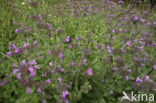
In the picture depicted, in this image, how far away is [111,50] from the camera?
2682mm

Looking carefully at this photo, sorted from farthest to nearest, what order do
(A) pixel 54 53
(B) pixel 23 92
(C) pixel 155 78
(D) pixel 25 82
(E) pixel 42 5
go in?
(E) pixel 42 5
(C) pixel 155 78
(A) pixel 54 53
(B) pixel 23 92
(D) pixel 25 82

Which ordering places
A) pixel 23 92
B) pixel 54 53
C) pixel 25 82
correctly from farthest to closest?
1. pixel 54 53
2. pixel 23 92
3. pixel 25 82

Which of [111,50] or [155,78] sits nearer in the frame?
[155,78]

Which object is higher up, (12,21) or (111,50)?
(12,21)

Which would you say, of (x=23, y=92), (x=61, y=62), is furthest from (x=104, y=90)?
(x=23, y=92)

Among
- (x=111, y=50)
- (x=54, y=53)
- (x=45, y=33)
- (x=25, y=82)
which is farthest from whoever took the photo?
(x=45, y=33)

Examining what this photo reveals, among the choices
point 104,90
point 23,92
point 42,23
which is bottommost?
point 104,90

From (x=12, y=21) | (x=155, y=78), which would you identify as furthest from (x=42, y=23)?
(x=155, y=78)

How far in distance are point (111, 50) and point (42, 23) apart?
1.30 meters

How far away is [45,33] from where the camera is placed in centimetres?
291

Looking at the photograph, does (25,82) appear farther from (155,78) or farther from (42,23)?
(155,78)

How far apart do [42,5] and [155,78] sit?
3079 mm

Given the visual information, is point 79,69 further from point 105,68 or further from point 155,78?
point 155,78

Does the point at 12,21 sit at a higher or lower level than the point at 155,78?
higher
